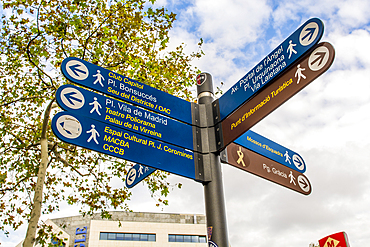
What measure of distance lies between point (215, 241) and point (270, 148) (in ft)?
6.09

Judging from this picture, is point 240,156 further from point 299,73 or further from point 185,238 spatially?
point 185,238

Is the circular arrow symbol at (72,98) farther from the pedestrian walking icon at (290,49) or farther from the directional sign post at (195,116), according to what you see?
the pedestrian walking icon at (290,49)

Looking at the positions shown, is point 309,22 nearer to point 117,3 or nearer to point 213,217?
point 213,217

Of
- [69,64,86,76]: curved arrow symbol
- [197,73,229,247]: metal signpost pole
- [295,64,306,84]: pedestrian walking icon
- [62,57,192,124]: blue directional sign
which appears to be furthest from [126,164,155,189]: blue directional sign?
[295,64,306,84]: pedestrian walking icon

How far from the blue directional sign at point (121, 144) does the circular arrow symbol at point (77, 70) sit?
52cm

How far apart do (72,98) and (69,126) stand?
352 mm

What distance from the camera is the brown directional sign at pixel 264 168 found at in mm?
3756

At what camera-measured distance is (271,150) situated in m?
4.35

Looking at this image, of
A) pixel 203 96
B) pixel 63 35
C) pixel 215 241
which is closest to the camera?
pixel 215 241

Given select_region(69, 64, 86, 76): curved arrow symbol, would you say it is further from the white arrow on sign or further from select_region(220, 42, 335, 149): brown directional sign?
the white arrow on sign

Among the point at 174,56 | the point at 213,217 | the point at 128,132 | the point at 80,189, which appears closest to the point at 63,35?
the point at 174,56

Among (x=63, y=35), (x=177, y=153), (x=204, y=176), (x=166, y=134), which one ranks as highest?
(x=63, y=35)

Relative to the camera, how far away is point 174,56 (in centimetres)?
779

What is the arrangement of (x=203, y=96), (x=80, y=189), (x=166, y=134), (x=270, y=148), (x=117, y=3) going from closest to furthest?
(x=166, y=134) → (x=203, y=96) → (x=270, y=148) → (x=117, y=3) → (x=80, y=189)
